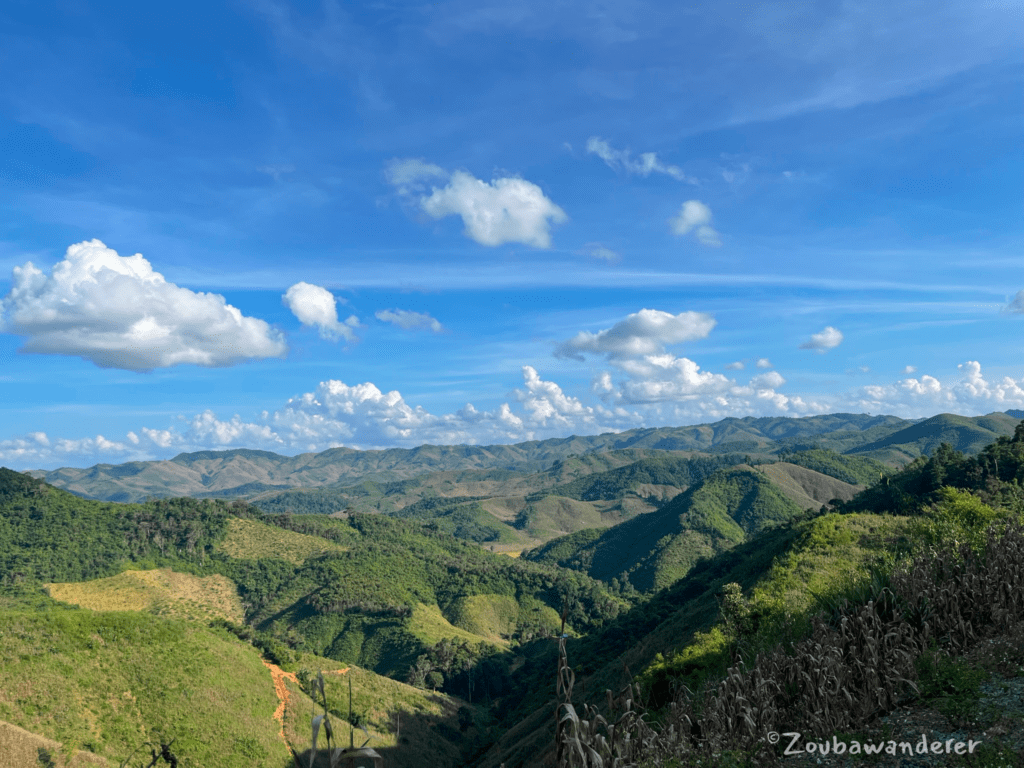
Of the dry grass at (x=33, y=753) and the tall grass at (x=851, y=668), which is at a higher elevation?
the tall grass at (x=851, y=668)

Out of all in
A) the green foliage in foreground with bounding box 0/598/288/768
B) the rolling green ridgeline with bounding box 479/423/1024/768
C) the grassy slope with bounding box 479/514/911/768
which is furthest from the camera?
the green foliage in foreground with bounding box 0/598/288/768

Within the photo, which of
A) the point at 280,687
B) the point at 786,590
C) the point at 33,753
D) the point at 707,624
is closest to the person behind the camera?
the point at 786,590

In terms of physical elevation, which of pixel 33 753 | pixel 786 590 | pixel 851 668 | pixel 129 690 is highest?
pixel 851 668

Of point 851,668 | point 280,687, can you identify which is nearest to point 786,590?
point 851,668

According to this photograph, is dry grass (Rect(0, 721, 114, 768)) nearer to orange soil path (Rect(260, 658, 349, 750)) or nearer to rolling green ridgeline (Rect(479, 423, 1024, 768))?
orange soil path (Rect(260, 658, 349, 750))

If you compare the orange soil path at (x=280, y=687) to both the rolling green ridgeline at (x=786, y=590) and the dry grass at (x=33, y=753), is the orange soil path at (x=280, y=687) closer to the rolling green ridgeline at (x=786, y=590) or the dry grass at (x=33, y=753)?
the dry grass at (x=33, y=753)

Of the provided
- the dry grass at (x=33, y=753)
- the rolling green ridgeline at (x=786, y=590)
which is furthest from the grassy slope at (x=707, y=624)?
the dry grass at (x=33, y=753)

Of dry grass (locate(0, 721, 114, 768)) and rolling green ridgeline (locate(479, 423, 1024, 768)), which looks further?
dry grass (locate(0, 721, 114, 768))

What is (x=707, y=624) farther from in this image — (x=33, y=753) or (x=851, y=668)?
Result: (x=33, y=753)

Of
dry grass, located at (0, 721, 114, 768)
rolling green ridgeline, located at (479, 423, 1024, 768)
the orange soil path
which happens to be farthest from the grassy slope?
dry grass, located at (0, 721, 114, 768)

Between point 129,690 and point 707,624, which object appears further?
point 129,690

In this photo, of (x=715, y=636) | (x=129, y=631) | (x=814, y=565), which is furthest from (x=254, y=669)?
(x=814, y=565)
